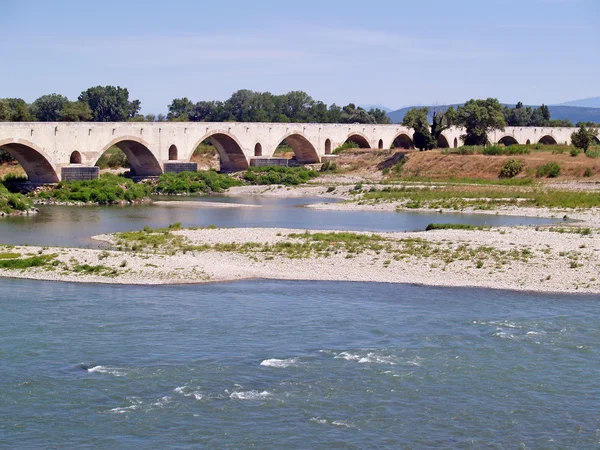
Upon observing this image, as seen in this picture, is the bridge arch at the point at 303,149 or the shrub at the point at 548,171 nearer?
the shrub at the point at 548,171

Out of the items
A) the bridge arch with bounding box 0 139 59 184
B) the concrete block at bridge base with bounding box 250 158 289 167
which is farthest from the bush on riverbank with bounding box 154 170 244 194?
the bridge arch with bounding box 0 139 59 184

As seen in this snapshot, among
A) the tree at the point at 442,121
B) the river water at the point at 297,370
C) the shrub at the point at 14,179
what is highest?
the tree at the point at 442,121

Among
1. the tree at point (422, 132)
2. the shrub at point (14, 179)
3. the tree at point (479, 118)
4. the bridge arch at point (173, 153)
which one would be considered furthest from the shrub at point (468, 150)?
the shrub at point (14, 179)

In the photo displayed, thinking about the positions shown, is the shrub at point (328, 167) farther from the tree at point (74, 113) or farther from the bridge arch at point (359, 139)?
the tree at point (74, 113)

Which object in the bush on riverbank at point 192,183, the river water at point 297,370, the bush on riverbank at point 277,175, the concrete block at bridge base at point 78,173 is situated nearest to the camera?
the river water at point 297,370

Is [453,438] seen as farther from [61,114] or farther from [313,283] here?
[61,114]

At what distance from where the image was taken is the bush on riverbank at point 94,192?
45.7 meters

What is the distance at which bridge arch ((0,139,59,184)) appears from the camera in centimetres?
4562

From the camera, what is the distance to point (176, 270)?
23859mm

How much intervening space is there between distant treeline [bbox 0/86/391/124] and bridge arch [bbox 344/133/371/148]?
19.8 meters

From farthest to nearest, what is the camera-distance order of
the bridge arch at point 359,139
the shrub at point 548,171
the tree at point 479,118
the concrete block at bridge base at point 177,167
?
the bridge arch at point 359,139 → the tree at point 479,118 → the concrete block at bridge base at point 177,167 → the shrub at point 548,171

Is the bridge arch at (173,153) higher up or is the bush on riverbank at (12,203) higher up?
the bridge arch at (173,153)

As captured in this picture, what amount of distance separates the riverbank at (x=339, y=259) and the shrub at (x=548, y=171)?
980 inches

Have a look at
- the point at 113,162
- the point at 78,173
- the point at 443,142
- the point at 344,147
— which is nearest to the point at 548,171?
the point at 344,147
